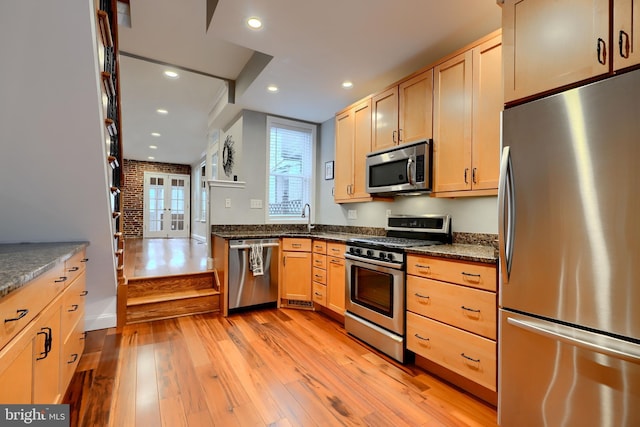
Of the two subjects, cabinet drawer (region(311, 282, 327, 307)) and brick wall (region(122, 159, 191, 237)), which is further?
brick wall (region(122, 159, 191, 237))

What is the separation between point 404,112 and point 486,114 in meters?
0.78

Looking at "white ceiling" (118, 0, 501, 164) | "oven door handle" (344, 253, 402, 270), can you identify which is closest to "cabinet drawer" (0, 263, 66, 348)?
"white ceiling" (118, 0, 501, 164)

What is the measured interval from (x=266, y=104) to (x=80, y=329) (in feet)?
9.80

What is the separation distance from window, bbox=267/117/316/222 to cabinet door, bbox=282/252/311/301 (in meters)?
0.91

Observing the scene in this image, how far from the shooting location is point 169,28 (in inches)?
113

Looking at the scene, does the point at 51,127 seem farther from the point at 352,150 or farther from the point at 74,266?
the point at 352,150

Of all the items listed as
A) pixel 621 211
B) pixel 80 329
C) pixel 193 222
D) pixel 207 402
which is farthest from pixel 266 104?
pixel 193 222

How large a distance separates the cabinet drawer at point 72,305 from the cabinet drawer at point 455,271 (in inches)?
86.4

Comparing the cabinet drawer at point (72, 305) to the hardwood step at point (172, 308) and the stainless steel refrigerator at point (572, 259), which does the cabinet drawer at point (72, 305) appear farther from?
the stainless steel refrigerator at point (572, 259)

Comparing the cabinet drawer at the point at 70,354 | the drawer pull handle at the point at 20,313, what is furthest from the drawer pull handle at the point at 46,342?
the cabinet drawer at the point at 70,354

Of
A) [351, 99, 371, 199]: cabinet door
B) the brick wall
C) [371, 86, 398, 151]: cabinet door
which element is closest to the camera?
[371, 86, 398, 151]: cabinet door

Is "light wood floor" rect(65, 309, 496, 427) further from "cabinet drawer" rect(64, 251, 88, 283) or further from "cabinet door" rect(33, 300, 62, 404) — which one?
"cabinet drawer" rect(64, 251, 88, 283)

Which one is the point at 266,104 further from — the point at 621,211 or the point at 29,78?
the point at 621,211

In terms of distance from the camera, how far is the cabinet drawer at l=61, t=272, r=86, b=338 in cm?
164
